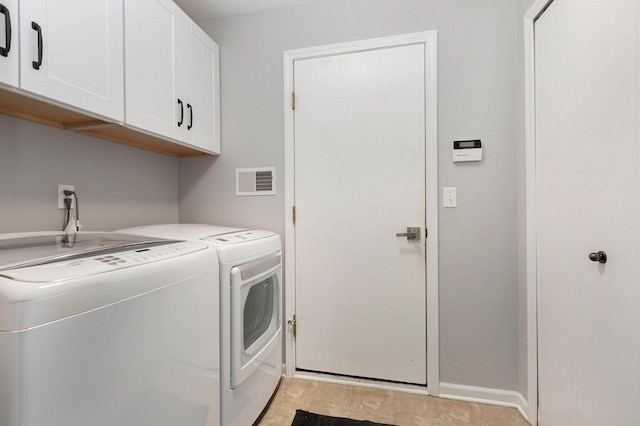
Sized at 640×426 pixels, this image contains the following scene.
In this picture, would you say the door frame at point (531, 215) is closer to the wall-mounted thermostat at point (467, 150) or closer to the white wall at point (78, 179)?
the wall-mounted thermostat at point (467, 150)

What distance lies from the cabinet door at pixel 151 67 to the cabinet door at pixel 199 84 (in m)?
0.09

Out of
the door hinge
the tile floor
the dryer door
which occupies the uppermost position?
the dryer door

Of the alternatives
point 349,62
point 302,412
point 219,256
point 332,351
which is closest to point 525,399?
point 332,351

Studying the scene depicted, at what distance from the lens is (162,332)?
2.89ft

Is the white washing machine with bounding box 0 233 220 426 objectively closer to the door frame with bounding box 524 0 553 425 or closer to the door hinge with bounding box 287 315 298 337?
the door hinge with bounding box 287 315 298 337

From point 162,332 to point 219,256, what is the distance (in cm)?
37

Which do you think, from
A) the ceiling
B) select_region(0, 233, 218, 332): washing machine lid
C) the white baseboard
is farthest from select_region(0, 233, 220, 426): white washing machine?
the ceiling

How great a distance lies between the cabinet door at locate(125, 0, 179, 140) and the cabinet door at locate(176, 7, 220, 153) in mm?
88

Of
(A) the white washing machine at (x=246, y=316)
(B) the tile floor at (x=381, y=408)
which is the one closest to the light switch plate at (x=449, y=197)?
(A) the white washing machine at (x=246, y=316)

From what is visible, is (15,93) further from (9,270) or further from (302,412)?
(302,412)

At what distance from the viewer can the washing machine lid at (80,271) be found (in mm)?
584

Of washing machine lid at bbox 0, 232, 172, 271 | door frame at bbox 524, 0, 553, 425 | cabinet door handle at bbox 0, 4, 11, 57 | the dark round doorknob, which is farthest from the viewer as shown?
door frame at bbox 524, 0, 553, 425

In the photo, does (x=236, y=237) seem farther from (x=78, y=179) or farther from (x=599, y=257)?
(x=599, y=257)

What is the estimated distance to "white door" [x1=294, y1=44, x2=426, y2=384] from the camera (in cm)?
175
